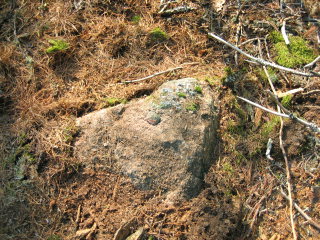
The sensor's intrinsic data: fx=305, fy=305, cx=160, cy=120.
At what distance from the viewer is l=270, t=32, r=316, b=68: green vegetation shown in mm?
3598

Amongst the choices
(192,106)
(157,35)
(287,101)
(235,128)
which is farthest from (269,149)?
(157,35)

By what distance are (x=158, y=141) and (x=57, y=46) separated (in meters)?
1.68

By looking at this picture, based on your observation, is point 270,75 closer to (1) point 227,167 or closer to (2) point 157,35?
(1) point 227,167

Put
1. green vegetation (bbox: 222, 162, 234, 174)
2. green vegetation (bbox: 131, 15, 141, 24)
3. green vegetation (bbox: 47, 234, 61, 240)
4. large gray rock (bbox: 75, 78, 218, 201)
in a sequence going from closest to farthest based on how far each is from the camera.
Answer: green vegetation (bbox: 47, 234, 61, 240)
large gray rock (bbox: 75, 78, 218, 201)
green vegetation (bbox: 222, 162, 234, 174)
green vegetation (bbox: 131, 15, 141, 24)

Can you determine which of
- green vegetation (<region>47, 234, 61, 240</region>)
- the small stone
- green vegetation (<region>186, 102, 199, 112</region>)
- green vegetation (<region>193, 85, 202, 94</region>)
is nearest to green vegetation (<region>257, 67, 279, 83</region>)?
green vegetation (<region>193, 85, 202, 94</region>)

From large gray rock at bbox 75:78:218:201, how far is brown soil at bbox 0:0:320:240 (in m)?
0.11

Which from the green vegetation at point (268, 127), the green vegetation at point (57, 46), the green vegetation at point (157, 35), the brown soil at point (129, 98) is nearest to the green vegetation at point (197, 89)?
the brown soil at point (129, 98)

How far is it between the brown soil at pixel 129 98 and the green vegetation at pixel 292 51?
0.15 metres

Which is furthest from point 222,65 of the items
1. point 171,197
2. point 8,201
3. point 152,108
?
point 8,201

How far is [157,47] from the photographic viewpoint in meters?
3.69

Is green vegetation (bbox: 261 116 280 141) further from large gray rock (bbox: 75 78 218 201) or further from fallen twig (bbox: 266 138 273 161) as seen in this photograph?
large gray rock (bbox: 75 78 218 201)

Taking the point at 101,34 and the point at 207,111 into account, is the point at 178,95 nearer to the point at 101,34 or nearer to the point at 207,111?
the point at 207,111

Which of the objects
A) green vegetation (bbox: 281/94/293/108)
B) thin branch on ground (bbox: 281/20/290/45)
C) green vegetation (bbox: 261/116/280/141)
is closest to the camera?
green vegetation (bbox: 261/116/280/141)

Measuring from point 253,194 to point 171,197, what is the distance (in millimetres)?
811
